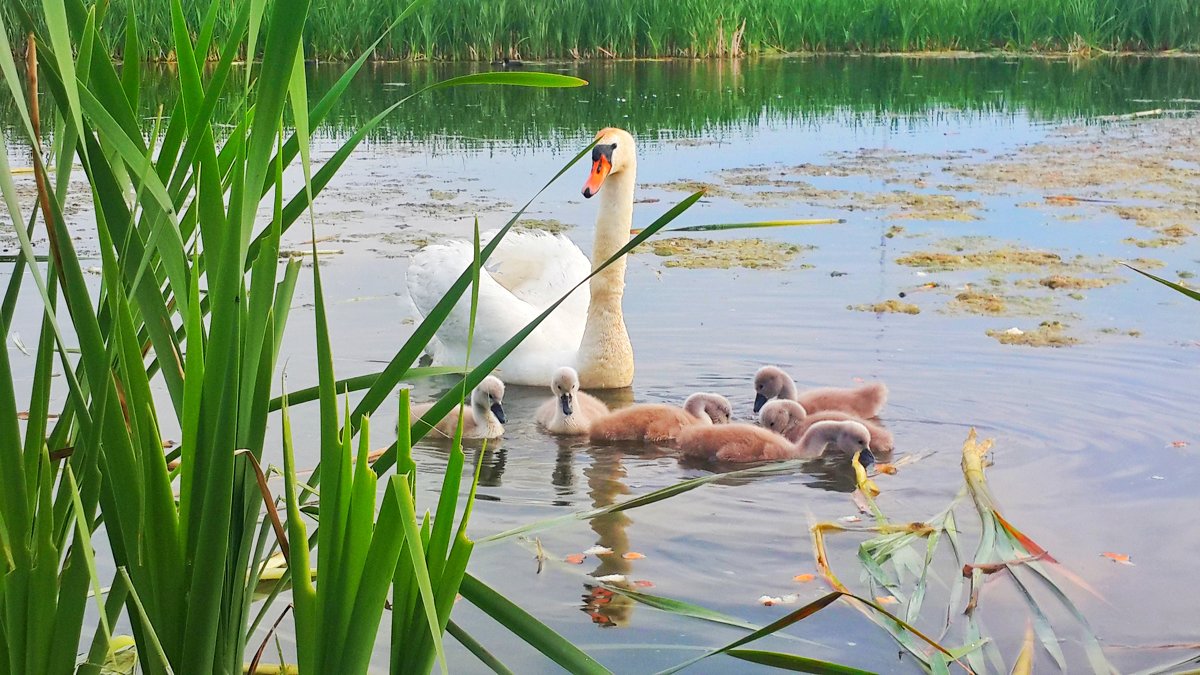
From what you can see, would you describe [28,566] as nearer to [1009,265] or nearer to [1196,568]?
[1196,568]

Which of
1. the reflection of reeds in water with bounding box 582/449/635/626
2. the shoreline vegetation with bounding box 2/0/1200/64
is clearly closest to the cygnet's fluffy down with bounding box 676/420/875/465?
the reflection of reeds in water with bounding box 582/449/635/626

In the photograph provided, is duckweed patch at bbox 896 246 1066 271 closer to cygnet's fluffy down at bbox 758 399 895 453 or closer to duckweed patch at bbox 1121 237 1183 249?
duckweed patch at bbox 1121 237 1183 249

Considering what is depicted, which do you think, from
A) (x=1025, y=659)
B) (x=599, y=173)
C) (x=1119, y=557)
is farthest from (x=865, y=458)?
(x=599, y=173)

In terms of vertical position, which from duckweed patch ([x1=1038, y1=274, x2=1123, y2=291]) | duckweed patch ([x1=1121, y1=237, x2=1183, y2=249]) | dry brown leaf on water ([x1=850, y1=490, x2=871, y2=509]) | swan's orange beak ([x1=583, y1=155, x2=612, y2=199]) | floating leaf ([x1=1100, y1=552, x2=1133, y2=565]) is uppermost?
swan's orange beak ([x1=583, y1=155, x2=612, y2=199])

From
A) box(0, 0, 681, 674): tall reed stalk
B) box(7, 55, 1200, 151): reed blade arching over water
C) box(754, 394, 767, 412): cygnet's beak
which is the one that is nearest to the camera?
box(0, 0, 681, 674): tall reed stalk

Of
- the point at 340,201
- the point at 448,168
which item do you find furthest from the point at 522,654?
the point at 448,168

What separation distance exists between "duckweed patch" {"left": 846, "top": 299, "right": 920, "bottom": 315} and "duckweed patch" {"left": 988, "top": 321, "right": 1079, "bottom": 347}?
0.46 metres

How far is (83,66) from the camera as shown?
161 centimetres

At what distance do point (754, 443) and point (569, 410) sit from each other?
72cm

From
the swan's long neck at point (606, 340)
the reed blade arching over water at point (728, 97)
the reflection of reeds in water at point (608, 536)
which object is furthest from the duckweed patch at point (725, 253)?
the reed blade arching over water at point (728, 97)

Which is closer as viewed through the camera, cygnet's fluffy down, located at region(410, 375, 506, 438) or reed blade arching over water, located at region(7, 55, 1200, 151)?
cygnet's fluffy down, located at region(410, 375, 506, 438)

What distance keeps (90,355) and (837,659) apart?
1866 millimetres

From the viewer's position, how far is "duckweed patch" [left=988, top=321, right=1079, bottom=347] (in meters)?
5.90

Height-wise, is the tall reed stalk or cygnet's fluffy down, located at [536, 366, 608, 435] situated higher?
the tall reed stalk
